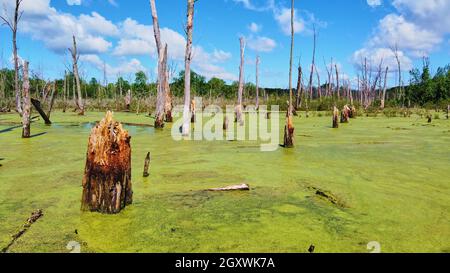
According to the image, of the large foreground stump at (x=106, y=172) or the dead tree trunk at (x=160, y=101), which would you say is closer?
the large foreground stump at (x=106, y=172)

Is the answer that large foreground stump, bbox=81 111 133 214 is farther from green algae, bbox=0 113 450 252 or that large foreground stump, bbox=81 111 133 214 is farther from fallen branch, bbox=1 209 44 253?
fallen branch, bbox=1 209 44 253

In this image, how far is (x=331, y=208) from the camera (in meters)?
3.72

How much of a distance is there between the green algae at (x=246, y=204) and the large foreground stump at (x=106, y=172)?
140 millimetres

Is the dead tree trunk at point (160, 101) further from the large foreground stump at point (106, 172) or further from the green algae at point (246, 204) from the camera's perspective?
the large foreground stump at point (106, 172)

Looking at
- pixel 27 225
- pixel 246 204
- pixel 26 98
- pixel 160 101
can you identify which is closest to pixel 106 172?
pixel 27 225

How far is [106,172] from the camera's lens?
142 inches

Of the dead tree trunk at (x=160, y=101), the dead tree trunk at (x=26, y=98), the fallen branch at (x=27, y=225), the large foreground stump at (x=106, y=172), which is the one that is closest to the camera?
the fallen branch at (x=27, y=225)

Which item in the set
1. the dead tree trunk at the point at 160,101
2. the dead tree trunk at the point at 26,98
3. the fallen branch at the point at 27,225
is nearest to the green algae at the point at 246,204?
the fallen branch at the point at 27,225

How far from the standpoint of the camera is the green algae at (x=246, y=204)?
2.86 metres

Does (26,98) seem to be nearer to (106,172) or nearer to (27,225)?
(106,172)

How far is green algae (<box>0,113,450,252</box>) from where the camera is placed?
2863 mm

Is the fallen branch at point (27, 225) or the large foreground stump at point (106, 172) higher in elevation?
the large foreground stump at point (106, 172)

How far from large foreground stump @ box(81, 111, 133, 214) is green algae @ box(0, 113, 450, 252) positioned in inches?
5.5
